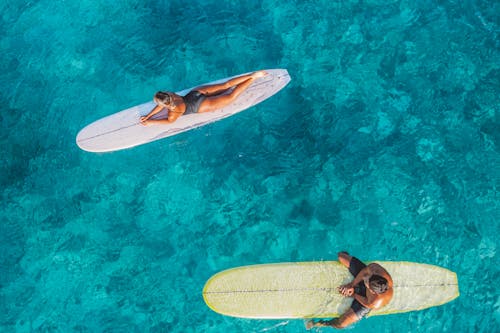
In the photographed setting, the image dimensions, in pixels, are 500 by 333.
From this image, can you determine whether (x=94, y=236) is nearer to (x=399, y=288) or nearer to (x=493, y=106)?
(x=399, y=288)

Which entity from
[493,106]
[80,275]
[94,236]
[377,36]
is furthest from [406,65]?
[80,275]

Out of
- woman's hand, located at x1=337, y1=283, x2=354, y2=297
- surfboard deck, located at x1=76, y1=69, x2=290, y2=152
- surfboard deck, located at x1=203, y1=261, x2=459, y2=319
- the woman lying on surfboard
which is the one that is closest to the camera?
woman's hand, located at x1=337, y1=283, x2=354, y2=297

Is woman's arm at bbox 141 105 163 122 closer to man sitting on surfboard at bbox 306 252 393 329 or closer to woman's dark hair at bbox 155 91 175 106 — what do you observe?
woman's dark hair at bbox 155 91 175 106

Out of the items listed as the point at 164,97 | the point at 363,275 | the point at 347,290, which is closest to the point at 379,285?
the point at 363,275

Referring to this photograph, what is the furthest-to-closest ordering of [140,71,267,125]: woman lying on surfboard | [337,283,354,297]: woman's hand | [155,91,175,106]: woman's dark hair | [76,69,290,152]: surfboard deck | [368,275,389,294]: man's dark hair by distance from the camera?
[76,69,290,152]: surfboard deck, [140,71,267,125]: woman lying on surfboard, [337,283,354,297]: woman's hand, [155,91,175,106]: woman's dark hair, [368,275,389,294]: man's dark hair

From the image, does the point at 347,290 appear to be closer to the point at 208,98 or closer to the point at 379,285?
the point at 379,285

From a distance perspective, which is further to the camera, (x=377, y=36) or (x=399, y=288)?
(x=377, y=36)

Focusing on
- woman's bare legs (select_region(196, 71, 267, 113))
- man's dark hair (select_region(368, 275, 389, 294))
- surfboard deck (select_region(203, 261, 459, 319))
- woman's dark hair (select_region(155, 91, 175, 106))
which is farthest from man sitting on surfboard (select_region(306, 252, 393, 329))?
→ woman's dark hair (select_region(155, 91, 175, 106))
